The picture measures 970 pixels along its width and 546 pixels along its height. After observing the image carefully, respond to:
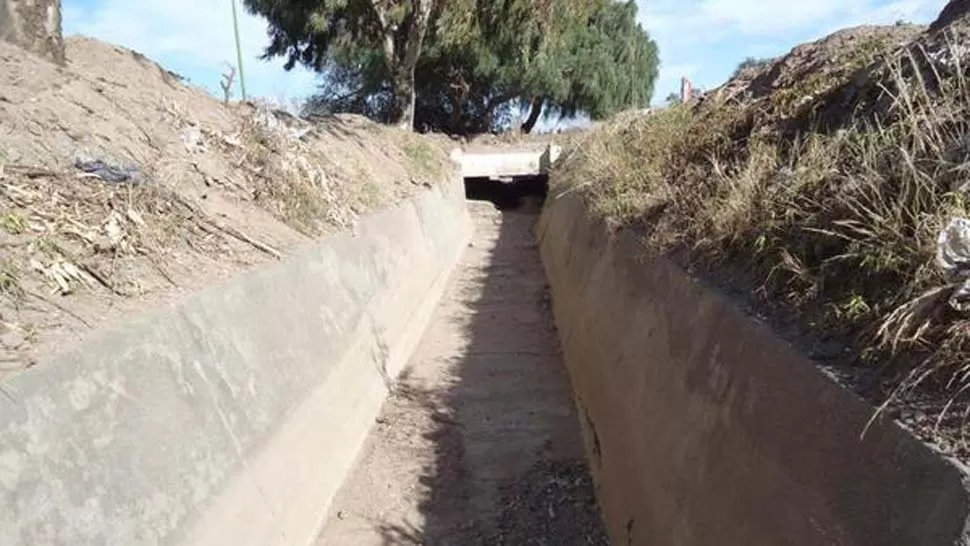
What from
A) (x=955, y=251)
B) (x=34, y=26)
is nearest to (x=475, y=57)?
(x=34, y=26)

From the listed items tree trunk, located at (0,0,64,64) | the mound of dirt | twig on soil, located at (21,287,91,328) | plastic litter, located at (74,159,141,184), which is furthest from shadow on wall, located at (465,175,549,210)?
twig on soil, located at (21,287,91,328)

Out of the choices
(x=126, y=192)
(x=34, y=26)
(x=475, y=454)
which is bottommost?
(x=475, y=454)

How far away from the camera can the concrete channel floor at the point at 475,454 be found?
5094 mm

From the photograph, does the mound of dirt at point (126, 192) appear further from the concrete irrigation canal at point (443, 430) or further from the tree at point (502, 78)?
the tree at point (502, 78)

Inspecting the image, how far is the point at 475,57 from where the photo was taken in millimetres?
27500

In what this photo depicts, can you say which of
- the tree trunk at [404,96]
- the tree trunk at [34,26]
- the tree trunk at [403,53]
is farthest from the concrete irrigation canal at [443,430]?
the tree trunk at [404,96]

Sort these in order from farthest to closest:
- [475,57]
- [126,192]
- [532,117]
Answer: [532,117] < [475,57] < [126,192]

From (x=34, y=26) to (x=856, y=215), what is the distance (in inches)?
252

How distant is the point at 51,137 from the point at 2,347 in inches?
109

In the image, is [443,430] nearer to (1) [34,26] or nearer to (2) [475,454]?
(2) [475,454]

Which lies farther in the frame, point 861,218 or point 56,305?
point 56,305

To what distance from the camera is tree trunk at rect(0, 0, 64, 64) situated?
623 cm

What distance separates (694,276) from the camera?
4.35 m

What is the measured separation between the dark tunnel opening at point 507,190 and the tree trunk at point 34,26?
20360mm
